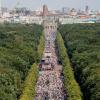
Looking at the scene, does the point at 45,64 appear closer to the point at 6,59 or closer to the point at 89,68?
the point at 6,59

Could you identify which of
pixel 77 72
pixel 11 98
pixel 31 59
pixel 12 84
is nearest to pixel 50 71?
pixel 31 59

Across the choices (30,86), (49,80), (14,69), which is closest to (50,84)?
(49,80)

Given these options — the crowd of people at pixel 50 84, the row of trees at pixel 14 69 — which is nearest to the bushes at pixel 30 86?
the row of trees at pixel 14 69

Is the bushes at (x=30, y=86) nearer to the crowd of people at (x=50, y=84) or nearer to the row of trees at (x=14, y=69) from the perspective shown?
the row of trees at (x=14, y=69)

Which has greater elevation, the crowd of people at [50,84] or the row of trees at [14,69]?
the row of trees at [14,69]

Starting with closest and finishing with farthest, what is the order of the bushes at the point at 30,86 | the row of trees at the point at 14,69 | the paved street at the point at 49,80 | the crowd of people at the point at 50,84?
the row of trees at the point at 14,69 → the bushes at the point at 30,86 → the crowd of people at the point at 50,84 → the paved street at the point at 49,80

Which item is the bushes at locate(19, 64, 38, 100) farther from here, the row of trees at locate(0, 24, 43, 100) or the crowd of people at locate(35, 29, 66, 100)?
the crowd of people at locate(35, 29, 66, 100)

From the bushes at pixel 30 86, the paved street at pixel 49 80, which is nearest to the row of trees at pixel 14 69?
the bushes at pixel 30 86

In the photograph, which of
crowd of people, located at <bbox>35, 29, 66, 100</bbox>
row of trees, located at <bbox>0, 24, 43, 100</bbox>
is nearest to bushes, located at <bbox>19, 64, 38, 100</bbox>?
row of trees, located at <bbox>0, 24, 43, 100</bbox>

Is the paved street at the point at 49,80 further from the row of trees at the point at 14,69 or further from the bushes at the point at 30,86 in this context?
the row of trees at the point at 14,69

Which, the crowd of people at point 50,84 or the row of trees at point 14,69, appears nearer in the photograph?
the row of trees at point 14,69

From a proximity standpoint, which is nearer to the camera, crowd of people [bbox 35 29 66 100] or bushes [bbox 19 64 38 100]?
bushes [bbox 19 64 38 100]

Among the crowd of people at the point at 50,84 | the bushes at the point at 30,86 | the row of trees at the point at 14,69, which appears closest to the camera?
the row of trees at the point at 14,69
